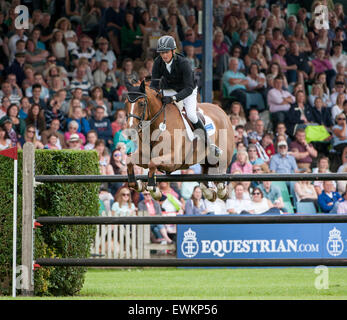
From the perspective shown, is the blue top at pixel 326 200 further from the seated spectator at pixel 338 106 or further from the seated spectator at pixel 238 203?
the seated spectator at pixel 338 106

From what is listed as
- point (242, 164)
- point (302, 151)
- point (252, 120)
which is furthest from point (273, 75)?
point (242, 164)

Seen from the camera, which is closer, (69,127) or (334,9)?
(69,127)

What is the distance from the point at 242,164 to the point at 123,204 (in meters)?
2.44

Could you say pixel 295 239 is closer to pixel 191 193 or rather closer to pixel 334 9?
pixel 191 193

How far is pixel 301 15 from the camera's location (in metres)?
19.8

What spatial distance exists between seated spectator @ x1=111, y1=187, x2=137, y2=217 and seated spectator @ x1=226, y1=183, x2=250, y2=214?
5.40 feet

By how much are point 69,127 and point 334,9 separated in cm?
908

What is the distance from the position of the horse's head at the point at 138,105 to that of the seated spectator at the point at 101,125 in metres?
7.27

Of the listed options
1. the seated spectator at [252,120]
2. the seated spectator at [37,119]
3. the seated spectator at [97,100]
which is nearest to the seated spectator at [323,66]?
the seated spectator at [252,120]

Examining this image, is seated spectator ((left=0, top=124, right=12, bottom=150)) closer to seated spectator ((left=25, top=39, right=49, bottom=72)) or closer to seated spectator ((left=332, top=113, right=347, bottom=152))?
seated spectator ((left=25, top=39, right=49, bottom=72))

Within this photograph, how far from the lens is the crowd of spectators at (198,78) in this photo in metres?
14.2

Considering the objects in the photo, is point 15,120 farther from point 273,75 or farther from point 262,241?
point 273,75
